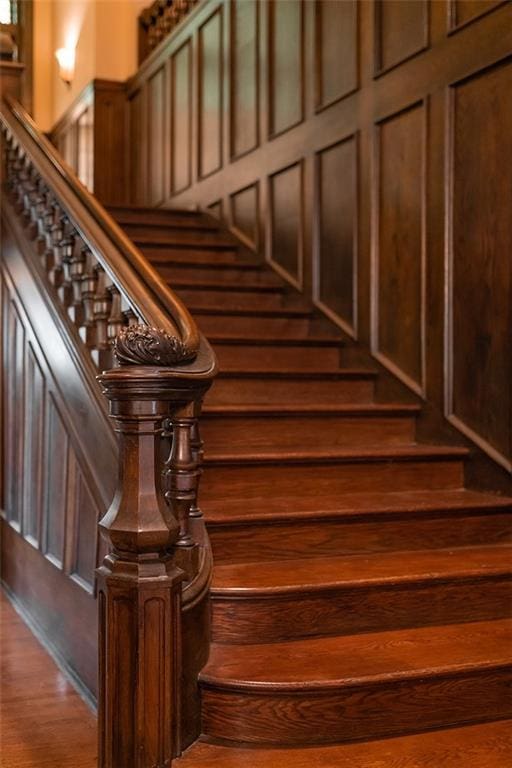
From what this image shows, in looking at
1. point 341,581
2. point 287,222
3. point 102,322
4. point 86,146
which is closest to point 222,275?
point 287,222

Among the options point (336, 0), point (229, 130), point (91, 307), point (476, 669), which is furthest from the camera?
point (229, 130)

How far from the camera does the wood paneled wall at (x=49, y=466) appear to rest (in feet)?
9.02

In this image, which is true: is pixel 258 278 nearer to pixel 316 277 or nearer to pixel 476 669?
pixel 316 277

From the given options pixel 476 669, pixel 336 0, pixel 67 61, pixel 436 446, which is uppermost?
pixel 67 61

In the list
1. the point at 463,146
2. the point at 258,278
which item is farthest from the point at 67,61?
the point at 463,146

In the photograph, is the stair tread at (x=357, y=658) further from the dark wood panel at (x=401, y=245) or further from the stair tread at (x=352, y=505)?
the dark wood panel at (x=401, y=245)

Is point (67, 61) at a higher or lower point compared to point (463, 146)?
higher

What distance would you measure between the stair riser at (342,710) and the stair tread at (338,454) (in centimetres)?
90

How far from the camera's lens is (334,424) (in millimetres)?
3326

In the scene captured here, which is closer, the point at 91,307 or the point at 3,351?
the point at 91,307

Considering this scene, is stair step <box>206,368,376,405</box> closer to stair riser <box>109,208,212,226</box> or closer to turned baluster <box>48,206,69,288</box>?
turned baluster <box>48,206,69,288</box>

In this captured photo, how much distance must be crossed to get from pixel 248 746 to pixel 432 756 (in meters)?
0.42

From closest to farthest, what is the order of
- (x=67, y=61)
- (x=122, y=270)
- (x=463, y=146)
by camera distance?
(x=122, y=270) → (x=463, y=146) → (x=67, y=61)

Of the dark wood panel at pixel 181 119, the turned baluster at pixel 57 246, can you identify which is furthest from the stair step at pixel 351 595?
the dark wood panel at pixel 181 119
